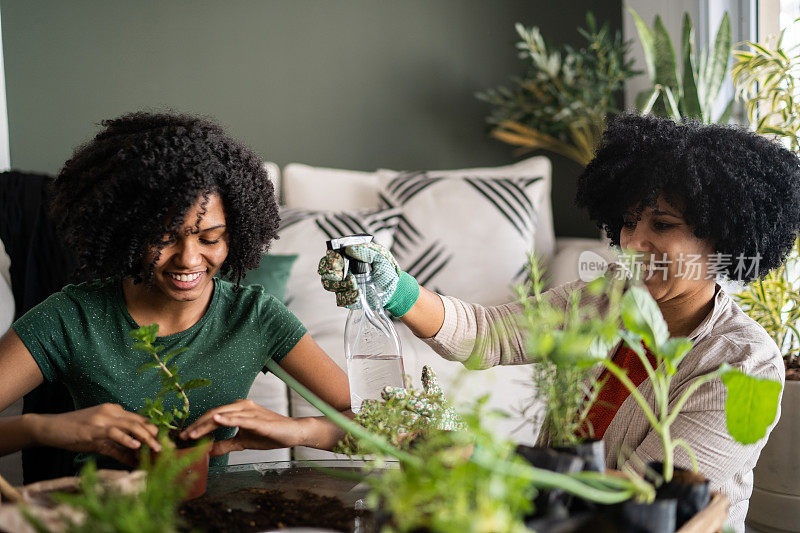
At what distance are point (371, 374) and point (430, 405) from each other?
29cm

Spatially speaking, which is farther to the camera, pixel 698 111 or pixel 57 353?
pixel 698 111

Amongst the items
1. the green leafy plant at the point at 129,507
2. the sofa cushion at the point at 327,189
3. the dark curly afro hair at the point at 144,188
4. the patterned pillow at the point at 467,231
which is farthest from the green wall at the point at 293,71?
the green leafy plant at the point at 129,507

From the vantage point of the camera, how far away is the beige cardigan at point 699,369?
1.11 m

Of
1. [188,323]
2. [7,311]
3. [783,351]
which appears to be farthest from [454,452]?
[783,351]

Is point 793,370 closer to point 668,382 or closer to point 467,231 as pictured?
point 467,231

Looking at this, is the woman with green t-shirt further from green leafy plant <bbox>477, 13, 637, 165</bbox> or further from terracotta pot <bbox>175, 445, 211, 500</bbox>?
green leafy plant <bbox>477, 13, 637, 165</bbox>

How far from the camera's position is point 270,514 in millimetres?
910

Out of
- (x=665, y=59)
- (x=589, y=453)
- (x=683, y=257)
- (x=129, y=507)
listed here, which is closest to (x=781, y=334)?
(x=683, y=257)

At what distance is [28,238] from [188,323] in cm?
111

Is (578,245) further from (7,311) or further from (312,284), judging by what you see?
(7,311)

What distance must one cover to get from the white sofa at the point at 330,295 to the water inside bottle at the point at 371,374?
10.4 inches

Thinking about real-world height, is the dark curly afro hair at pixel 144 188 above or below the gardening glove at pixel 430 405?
above

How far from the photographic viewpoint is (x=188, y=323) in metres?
1.48

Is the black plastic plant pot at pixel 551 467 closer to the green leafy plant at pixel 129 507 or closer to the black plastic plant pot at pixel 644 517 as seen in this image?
the black plastic plant pot at pixel 644 517
